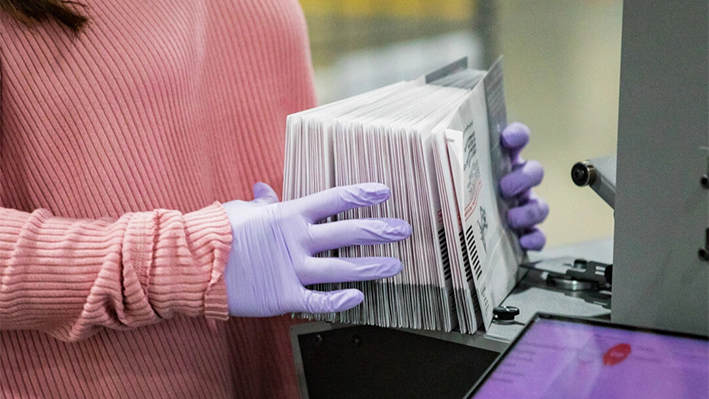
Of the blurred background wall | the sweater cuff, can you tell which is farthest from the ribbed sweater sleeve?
the blurred background wall

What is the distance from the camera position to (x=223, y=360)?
122cm

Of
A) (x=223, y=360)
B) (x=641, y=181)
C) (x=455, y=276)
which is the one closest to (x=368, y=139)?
(x=455, y=276)

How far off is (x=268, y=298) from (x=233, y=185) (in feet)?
1.21

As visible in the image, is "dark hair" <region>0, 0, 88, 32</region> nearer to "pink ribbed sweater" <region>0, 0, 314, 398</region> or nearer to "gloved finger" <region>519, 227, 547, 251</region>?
"pink ribbed sweater" <region>0, 0, 314, 398</region>

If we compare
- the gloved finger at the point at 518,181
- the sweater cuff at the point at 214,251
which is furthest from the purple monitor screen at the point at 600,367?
the gloved finger at the point at 518,181

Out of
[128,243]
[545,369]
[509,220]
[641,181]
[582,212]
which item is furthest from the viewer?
[582,212]

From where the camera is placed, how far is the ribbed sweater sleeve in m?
0.94

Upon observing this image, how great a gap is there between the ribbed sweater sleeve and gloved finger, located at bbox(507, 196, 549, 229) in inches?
23.3

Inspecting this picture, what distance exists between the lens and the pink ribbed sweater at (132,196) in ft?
3.13

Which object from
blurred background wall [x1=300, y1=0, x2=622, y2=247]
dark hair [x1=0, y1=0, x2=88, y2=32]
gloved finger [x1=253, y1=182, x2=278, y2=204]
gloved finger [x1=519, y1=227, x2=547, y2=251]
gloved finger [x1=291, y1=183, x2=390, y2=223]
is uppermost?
dark hair [x1=0, y1=0, x2=88, y2=32]

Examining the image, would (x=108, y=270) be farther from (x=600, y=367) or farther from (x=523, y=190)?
(x=523, y=190)

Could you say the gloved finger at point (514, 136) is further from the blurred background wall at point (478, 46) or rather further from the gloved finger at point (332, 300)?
the blurred background wall at point (478, 46)

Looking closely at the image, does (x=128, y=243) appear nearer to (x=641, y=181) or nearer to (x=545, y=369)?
(x=545, y=369)

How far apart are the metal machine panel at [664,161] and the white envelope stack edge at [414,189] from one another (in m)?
0.22
